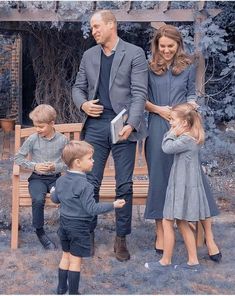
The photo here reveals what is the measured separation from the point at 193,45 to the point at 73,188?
439 cm

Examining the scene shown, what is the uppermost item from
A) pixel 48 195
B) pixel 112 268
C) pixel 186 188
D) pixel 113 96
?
pixel 113 96

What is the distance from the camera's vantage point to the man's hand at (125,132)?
4.09 m

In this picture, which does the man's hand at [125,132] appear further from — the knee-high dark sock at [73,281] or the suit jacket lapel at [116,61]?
the knee-high dark sock at [73,281]

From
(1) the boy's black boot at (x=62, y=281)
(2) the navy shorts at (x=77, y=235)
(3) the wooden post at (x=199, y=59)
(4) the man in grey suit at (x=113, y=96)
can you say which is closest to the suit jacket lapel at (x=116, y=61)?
(4) the man in grey suit at (x=113, y=96)

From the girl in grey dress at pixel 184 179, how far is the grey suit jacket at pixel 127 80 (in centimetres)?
25

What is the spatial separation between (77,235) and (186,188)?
37.1 inches

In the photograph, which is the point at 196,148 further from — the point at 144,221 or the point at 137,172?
the point at 144,221

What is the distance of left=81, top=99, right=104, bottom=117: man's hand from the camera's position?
13.6 feet

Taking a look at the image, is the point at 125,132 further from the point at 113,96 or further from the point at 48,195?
the point at 48,195

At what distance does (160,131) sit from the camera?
14.2ft

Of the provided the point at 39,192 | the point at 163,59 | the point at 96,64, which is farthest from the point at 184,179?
the point at 39,192

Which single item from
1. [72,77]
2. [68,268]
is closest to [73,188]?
[68,268]

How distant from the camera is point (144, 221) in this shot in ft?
18.0

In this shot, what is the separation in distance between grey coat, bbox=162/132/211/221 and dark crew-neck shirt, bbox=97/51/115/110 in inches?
20.1
